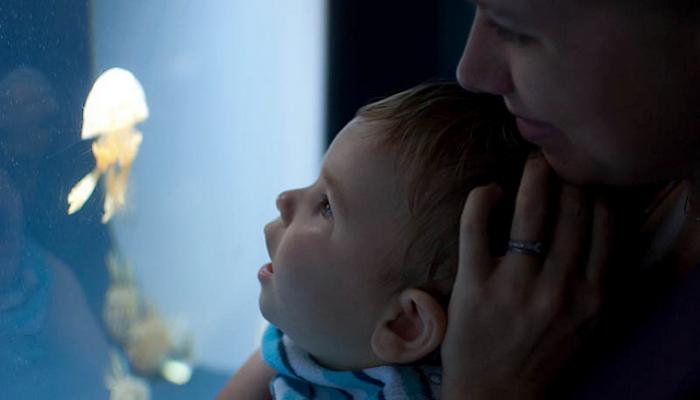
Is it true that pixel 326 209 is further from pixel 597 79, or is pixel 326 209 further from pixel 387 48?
pixel 387 48

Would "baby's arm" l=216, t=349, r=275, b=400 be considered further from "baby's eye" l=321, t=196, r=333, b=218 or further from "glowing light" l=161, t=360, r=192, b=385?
"baby's eye" l=321, t=196, r=333, b=218

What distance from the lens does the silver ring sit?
0.72 m

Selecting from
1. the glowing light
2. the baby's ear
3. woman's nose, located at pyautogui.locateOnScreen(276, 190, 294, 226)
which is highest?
woman's nose, located at pyautogui.locateOnScreen(276, 190, 294, 226)

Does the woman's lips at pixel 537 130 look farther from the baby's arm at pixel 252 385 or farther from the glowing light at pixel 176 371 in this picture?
the glowing light at pixel 176 371

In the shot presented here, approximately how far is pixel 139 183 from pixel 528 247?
19.7 inches

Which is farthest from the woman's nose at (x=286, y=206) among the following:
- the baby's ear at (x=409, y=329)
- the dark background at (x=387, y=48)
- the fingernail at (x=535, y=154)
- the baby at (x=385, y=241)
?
the dark background at (x=387, y=48)

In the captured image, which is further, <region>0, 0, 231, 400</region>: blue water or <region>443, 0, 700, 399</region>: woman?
<region>0, 0, 231, 400</region>: blue water

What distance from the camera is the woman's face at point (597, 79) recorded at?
1.98 ft

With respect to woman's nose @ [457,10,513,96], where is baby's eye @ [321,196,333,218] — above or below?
below

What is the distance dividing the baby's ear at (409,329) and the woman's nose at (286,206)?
15 centimetres

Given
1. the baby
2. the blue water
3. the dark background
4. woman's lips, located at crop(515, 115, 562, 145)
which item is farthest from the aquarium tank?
woman's lips, located at crop(515, 115, 562, 145)

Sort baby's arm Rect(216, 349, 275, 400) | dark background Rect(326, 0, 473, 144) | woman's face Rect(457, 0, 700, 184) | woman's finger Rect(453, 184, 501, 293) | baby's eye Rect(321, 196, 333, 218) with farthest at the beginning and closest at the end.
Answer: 1. dark background Rect(326, 0, 473, 144)
2. baby's arm Rect(216, 349, 275, 400)
3. baby's eye Rect(321, 196, 333, 218)
4. woman's finger Rect(453, 184, 501, 293)
5. woman's face Rect(457, 0, 700, 184)

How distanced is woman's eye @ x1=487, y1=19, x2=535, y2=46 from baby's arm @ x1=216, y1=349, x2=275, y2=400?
1.75 ft

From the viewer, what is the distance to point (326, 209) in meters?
0.83
